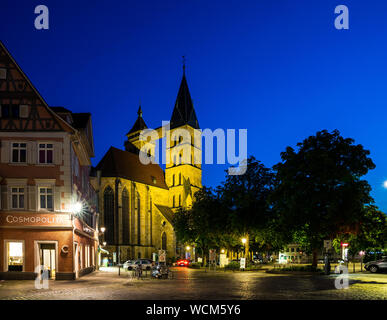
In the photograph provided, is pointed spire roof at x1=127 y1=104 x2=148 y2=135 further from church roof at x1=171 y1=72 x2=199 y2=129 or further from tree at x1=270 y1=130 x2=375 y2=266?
tree at x1=270 y1=130 x2=375 y2=266

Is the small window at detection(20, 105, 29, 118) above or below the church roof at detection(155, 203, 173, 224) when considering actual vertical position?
above

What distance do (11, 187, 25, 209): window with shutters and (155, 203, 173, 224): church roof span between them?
5829 centimetres

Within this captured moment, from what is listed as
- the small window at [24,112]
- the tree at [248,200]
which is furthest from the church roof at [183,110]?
the small window at [24,112]

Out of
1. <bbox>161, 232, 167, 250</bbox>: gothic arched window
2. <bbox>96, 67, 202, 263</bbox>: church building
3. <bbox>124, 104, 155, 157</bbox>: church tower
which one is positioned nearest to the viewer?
<bbox>96, 67, 202, 263</bbox>: church building

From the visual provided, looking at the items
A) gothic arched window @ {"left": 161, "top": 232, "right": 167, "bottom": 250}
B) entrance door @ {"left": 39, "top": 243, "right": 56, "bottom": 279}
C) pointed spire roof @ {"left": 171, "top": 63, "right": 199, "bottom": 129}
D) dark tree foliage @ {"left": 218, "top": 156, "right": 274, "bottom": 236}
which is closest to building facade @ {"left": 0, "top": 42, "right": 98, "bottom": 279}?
entrance door @ {"left": 39, "top": 243, "right": 56, "bottom": 279}

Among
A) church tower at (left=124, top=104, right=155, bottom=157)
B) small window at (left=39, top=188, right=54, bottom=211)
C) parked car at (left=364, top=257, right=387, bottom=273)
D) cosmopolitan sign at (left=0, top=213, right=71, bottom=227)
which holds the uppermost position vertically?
church tower at (left=124, top=104, right=155, bottom=157)

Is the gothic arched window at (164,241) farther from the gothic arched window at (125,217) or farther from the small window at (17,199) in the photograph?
the small window at (17,199)

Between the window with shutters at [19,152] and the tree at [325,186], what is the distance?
1882 cm

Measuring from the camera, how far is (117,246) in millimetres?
76438

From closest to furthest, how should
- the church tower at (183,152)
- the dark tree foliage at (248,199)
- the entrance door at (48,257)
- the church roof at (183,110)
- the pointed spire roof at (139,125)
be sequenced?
the entrance door at (48,257) < the dark tree foliage at (248,199) < the church tower at (183,152) < the church roof at (183,110) < the pointed spire roof at (139,125)

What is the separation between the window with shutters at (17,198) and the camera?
95.9ft

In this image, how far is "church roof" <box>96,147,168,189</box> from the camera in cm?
8131

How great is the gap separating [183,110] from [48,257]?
7252 centimetres
